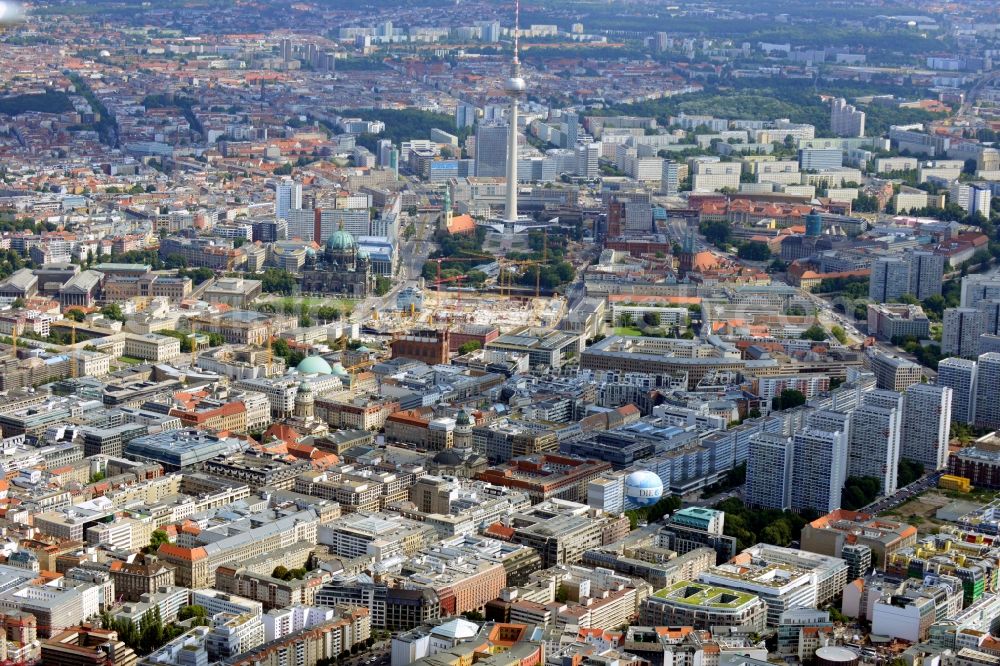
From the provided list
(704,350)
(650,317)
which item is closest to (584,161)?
(650,317)

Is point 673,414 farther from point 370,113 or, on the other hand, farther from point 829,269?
point 370,113

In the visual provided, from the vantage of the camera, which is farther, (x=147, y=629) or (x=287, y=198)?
(x=287, y=198)

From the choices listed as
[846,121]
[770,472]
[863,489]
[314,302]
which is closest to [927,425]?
[863,489]

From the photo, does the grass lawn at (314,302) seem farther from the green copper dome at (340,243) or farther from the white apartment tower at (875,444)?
the white apartment tower at (875,444)

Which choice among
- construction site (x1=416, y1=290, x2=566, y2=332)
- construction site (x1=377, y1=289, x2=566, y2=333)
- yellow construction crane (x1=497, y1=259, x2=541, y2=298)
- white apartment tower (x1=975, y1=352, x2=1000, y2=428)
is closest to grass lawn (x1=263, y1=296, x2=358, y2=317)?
construction site (x1=377, y1=289, x2=566, y2=333)

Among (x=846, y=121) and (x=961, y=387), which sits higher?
(x=846, y=121)

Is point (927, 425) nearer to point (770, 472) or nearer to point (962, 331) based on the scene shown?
point (770, 472)
